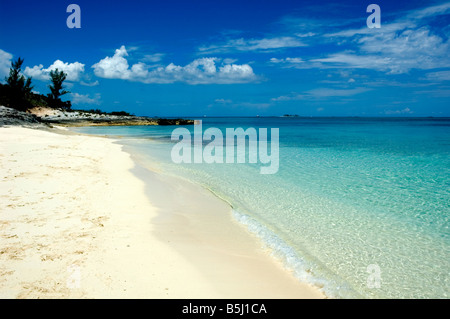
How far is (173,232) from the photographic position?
5.84 meters

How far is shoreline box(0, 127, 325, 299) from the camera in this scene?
376cm

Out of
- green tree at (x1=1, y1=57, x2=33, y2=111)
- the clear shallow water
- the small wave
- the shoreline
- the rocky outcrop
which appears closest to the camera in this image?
the shoreline

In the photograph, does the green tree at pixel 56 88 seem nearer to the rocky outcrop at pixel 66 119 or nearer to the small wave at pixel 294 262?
the rocky outcrop at pixel 66 119

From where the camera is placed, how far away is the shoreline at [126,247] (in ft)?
12.3

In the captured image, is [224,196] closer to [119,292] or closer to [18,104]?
[119,292]

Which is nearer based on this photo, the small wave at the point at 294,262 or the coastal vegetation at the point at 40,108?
the small wave at the point at 294,262

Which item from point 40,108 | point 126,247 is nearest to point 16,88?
point 40,108

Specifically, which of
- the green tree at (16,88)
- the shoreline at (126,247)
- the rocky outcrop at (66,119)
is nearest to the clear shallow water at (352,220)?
the shoreline at (126,247)

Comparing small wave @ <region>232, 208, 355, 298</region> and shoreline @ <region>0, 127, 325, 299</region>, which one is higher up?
shoreline @ <region>0, 127, 325, 299</region>

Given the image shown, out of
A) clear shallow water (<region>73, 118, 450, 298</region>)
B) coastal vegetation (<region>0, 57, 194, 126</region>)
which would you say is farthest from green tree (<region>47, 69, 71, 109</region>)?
clear shallow water (<region>73, 118, 450, 298</region>)

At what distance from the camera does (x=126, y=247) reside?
192 inches

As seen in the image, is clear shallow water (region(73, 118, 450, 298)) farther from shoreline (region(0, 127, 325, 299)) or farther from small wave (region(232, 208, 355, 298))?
shoreline (region(0, 127, 325, 299))
